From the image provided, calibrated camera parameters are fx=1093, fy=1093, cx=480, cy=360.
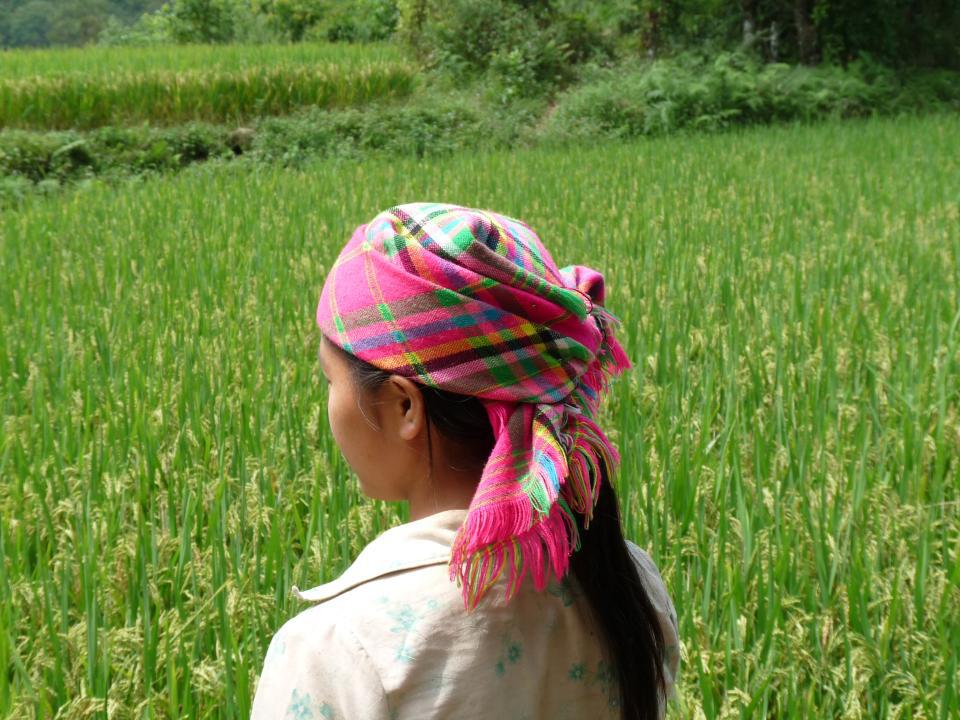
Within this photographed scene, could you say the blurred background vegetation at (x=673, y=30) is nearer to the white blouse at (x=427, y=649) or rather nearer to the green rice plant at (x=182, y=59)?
the green rice plant at (x=182, y=59)

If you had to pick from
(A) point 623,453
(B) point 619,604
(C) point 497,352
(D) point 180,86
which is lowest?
(A) point 623,453

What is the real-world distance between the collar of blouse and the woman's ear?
0.25ft

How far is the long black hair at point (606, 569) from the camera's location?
925 millimetres

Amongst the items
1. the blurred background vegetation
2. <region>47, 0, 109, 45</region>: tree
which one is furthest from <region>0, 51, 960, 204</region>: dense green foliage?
<region>47, 0, 109, 45</region>: tree

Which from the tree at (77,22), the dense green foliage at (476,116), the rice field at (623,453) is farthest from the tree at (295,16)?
the tree at (77,22)

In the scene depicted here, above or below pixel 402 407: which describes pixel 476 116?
below

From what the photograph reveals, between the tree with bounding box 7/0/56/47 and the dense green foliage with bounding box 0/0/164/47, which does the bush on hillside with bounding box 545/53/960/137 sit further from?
the tree with bounding box 7/0/56/47

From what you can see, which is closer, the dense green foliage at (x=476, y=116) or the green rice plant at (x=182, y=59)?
the dense green foliage at (x=476, y=116)

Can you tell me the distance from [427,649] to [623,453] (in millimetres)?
1515

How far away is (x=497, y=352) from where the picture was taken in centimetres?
89

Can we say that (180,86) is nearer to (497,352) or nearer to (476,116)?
(476,116)

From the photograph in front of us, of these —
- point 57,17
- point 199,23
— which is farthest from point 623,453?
point 57,17

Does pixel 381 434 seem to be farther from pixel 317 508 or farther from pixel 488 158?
pixel 488 158

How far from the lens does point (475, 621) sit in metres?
0.85
